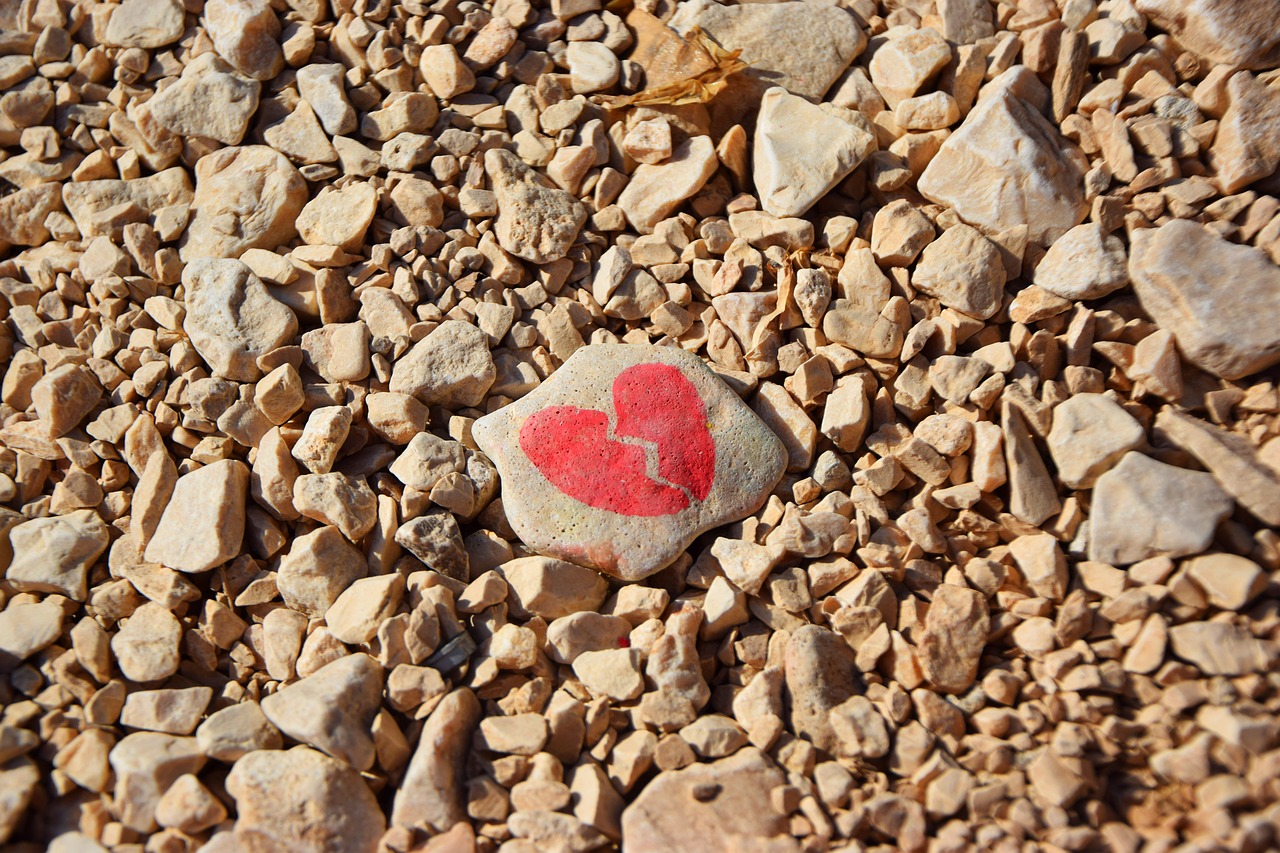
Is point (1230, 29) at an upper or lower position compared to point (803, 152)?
upper

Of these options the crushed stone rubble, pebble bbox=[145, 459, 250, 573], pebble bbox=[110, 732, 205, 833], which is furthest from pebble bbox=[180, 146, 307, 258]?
pebble bbox=[110, 732, 205, 833]

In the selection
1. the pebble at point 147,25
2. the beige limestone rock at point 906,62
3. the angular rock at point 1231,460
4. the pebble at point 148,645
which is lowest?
the pebble at point 148,645

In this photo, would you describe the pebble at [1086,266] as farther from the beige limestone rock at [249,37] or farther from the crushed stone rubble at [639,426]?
the beige limestone rock at [249,37]

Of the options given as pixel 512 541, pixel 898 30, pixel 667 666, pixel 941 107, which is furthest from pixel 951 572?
pixel 898 30

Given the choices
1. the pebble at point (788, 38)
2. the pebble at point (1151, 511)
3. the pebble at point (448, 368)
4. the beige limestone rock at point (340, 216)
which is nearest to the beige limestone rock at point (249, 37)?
the beige limestone rock at point (340, 216)

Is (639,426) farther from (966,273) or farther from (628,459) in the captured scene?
(966,273)

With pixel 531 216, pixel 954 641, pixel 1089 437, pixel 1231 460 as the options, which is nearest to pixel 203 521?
pixel 531 216
